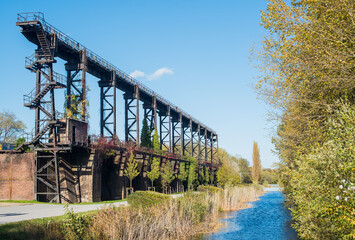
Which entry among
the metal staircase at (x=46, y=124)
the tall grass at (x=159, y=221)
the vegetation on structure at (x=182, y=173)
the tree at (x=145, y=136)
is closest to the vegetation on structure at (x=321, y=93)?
the tall grass at (x=159, y=221)

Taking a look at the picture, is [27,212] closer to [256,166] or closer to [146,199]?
[146,199]

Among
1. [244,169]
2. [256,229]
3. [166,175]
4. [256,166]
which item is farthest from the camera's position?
[256,166]

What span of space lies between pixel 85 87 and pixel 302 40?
970 inches

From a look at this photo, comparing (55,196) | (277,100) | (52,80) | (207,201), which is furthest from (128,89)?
(277,100)

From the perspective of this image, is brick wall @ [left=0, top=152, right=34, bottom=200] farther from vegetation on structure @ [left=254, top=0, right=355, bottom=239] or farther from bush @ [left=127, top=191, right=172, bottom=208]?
vegetation on structure @ [left=254, top=0, right=355, bottom=239]

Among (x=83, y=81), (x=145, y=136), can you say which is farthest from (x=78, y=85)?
(x=145, y=136)

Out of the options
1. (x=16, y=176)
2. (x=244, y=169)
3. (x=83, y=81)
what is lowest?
(x=244, y=169)

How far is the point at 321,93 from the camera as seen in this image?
11719mm

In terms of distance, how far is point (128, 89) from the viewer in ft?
145

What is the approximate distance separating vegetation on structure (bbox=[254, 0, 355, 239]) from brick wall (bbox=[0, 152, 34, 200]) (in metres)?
21.7

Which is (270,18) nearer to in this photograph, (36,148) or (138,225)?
(138,225)

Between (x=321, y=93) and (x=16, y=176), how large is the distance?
2547 cm

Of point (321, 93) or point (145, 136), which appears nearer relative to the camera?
point (321, 93)

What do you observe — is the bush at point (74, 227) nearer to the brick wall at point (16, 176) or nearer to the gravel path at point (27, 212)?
the gravel path at point (27, 212)
